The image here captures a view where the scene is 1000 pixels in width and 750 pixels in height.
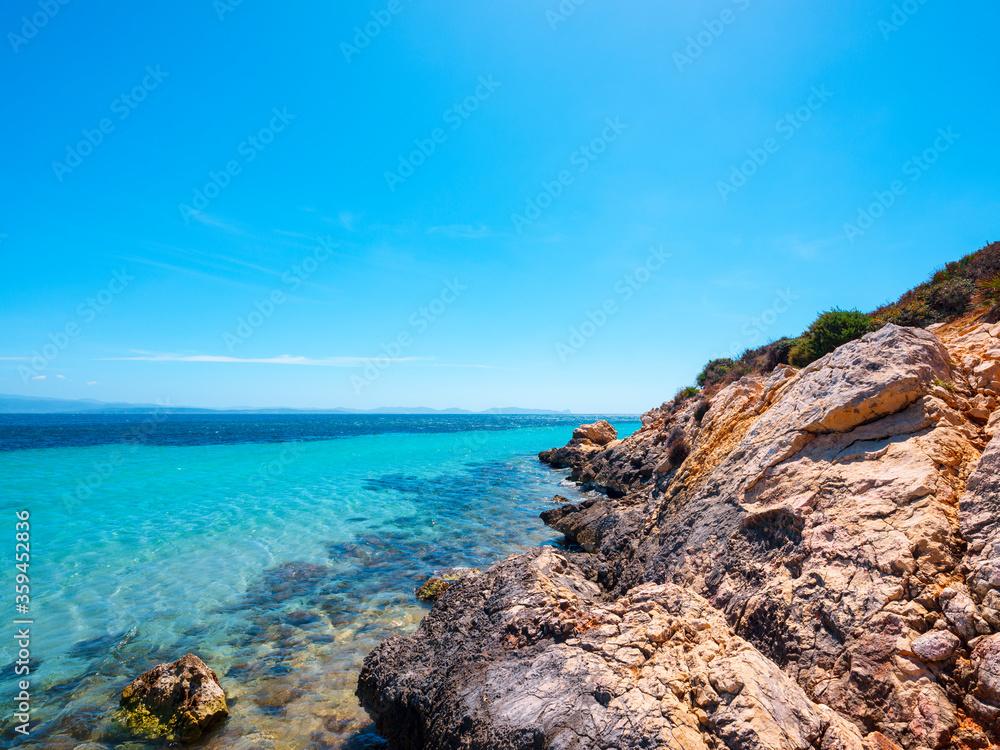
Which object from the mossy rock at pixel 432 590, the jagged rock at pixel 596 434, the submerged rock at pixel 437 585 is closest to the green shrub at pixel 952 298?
the submerged rock at pixel 437 585

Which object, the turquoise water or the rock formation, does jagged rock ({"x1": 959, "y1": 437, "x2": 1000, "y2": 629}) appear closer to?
the turquoise water

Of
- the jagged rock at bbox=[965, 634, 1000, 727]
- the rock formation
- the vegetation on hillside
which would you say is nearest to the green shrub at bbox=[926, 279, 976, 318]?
the vegetation on hillside

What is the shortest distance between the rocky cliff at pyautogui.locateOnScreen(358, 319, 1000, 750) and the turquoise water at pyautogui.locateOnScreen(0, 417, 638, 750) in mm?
2384

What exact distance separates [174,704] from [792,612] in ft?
32.6

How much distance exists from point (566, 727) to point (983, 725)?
394 cm

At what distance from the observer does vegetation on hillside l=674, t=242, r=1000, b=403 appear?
39.1 ft

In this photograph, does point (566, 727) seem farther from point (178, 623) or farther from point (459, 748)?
point (178, 623)

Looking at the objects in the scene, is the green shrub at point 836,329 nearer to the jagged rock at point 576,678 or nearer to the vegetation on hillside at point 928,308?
the vegetation on hillside at point 928,308

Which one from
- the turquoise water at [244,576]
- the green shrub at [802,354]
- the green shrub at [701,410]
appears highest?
the green shrub at [802,354]

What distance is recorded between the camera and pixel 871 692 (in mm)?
4785

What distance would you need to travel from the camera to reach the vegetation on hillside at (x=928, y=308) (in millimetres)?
11922

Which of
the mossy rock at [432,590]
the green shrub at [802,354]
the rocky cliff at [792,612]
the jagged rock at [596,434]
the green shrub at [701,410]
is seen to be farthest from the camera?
the jagged rock at [596,434]

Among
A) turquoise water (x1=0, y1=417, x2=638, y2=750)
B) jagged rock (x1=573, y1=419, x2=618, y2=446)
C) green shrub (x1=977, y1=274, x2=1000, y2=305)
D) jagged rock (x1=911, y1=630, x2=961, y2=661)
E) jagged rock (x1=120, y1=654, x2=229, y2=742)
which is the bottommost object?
turquoise water (x1=0, y1=417, x2=638, y2=750)

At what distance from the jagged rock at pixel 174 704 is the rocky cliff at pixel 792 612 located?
8.38 feet
